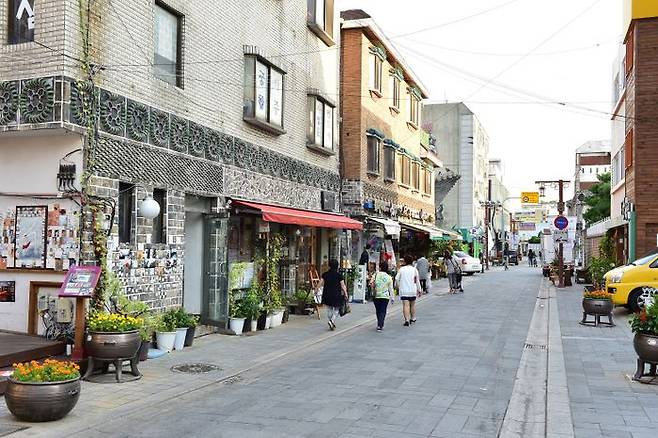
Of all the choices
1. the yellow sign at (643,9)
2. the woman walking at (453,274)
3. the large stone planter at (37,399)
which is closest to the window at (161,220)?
the large stone planter at (37,399)

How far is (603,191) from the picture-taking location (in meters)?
45.8

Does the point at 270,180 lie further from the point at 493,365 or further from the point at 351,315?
the point at 493,365

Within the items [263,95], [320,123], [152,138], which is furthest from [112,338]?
[320,123]

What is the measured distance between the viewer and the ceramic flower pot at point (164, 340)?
11188 mm

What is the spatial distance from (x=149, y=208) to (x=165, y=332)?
7.29 feet

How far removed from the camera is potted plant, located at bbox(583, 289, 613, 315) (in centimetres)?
1536

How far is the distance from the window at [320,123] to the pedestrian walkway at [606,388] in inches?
346

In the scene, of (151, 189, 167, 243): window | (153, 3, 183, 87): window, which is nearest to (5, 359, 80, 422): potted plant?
(151, 189, 167, 243): window

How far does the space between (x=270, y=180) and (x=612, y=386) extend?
9.48m

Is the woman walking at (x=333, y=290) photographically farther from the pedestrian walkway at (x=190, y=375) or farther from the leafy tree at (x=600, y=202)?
the leafy tree at (x=600, y=202)

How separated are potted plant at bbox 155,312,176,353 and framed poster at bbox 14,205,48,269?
223cm

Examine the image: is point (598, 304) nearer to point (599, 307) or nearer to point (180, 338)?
point (599, 307)

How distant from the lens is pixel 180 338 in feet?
37.9

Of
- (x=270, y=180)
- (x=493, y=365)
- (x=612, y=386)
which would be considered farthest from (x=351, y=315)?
(x=612, y=386)
